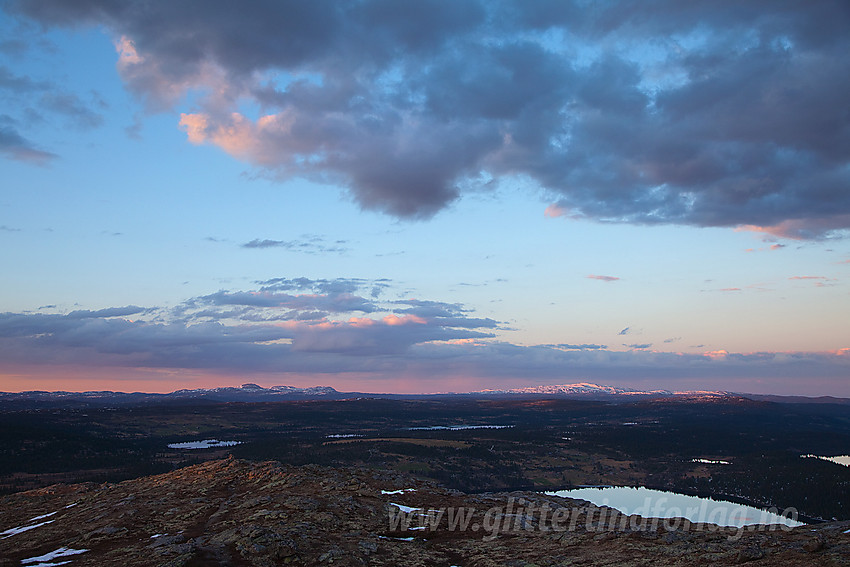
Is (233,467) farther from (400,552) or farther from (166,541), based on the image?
(400,552)

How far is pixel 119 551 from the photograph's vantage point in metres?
42.0

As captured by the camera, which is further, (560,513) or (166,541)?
(560,513)

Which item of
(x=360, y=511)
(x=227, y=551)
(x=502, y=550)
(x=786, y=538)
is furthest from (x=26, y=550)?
(x=786, y=538)

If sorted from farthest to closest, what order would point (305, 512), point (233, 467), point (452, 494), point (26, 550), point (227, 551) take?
point (233, 467) → point (452, 494) → point (305, 512) → point (26, 550) → point (227, 551)

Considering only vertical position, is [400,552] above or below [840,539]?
below

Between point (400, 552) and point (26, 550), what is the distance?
3286 cm

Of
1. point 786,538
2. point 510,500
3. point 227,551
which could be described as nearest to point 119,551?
point 227,551

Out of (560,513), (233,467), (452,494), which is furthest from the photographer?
(233,467)

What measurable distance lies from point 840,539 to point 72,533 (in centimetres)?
6273

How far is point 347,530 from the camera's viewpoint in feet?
152

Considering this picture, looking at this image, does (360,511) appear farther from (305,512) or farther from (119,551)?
(119,551)

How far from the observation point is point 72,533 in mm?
50031

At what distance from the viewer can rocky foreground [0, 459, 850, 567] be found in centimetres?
3706

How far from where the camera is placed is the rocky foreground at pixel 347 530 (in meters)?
37.1
